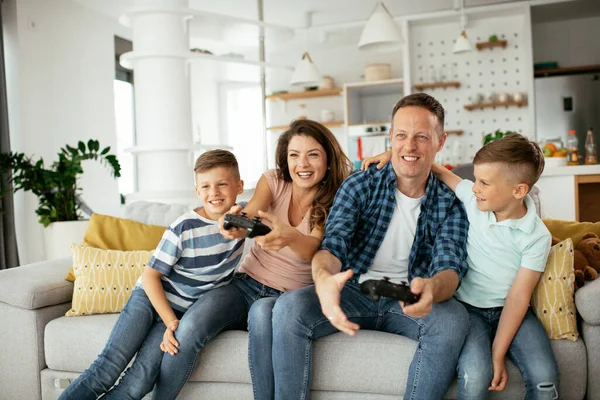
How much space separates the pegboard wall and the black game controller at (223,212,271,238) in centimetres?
504

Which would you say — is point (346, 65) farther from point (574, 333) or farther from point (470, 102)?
point (574, 333)

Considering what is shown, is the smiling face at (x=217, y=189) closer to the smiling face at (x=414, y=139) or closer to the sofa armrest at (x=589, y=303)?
the smiling face at (x=414, y=139)

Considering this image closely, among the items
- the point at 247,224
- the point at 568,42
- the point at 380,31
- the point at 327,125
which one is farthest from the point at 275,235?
the point at 568,42

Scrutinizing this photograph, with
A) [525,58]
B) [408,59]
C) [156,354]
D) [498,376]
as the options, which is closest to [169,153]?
[156,354]

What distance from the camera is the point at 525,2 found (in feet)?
20.2

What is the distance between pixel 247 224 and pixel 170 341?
0.46 m

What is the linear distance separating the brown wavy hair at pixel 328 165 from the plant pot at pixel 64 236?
2302mm

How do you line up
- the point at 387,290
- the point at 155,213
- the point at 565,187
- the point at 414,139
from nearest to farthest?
the point at 387,290, the point at 414,139, the point at 155,213, the point at 565,187

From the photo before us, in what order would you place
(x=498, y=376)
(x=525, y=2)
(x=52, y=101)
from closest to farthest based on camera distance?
1. (x=498, y=376)
2. (x=52, y=101)
3. (x=525, y=2)

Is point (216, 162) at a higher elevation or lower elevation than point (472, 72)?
lower

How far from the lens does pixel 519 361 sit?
1.64 metres

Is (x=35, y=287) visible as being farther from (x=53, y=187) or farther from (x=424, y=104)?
(x=53, y=187)

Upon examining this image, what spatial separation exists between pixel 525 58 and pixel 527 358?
210 inches

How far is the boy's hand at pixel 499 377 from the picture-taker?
63.2 inches
